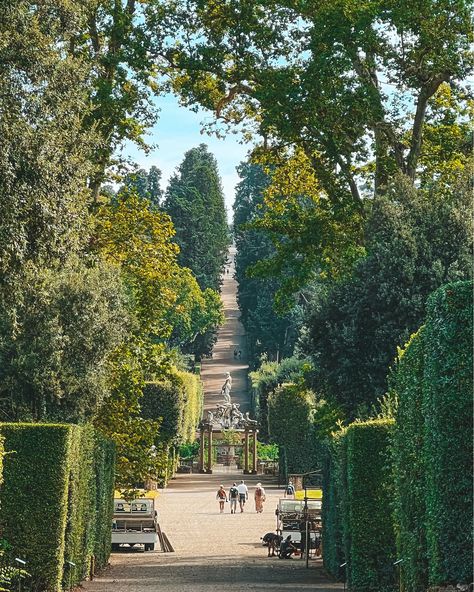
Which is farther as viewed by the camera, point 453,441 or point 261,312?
point 261,312

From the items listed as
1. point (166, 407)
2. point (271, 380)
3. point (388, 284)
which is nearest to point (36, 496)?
point (388, 284)

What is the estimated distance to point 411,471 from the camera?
52.1 feet

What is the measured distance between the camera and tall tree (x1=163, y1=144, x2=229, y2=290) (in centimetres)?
12325

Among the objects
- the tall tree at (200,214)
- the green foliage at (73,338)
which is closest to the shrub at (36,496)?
the green foliage at (73,338)

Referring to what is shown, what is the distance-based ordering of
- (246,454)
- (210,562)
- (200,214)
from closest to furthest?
(210,562) → (246,454) → (200,214)

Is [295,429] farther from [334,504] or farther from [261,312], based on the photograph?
[261,312]

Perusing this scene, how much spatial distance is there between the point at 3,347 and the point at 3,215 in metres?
13.5

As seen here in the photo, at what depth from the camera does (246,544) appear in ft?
122

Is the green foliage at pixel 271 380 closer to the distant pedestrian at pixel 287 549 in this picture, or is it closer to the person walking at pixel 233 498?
the person walking at pixel 233 498

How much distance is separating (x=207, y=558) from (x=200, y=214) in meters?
93.9

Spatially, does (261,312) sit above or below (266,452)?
above

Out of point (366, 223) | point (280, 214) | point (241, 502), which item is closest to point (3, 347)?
point (280, 214)

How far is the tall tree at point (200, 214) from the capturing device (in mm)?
123250

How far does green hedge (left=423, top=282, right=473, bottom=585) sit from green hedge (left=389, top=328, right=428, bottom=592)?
180cm
